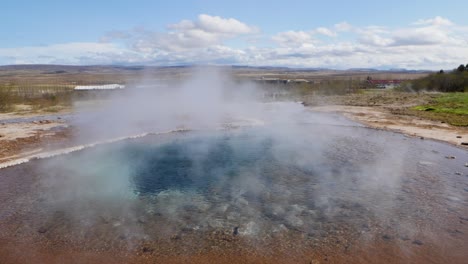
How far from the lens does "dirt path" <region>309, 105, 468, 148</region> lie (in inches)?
612

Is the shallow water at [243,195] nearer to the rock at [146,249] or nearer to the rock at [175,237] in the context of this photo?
the rock at [175,237]

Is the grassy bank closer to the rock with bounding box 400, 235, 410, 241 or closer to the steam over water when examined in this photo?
the steam over water

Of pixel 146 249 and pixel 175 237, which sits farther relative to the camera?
pixel 175 237

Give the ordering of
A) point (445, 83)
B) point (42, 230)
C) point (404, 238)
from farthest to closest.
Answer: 1. point (445, 83)
2. point (42, 230)
3. point (404, 238)

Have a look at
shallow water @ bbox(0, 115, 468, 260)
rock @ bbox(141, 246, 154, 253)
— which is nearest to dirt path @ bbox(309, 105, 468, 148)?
shallow water @ bbox(0, 115, 468, 260)

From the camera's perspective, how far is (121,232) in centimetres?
688

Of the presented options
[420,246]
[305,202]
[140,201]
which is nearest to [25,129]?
[140,201]

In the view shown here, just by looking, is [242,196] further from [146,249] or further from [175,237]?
[146,249]

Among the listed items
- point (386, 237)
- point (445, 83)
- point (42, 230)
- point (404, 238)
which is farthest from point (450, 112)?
point (42, 230)

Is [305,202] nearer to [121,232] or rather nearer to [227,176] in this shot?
[227,176]

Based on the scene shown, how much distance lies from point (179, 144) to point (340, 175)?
22.8 ft

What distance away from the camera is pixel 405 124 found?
18844mm

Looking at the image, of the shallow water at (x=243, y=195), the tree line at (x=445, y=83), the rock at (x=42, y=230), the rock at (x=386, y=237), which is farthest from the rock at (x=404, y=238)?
the tree line at (x=445, y=83)

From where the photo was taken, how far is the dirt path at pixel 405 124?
15.5 m
